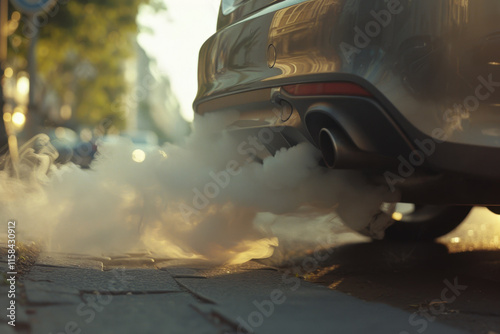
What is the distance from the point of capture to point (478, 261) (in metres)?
4.39

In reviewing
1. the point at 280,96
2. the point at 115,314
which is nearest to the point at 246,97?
the point at 280,96

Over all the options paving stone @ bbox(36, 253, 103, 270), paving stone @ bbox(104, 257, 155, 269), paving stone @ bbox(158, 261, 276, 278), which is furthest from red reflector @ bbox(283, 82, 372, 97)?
paving stone @ bbox(36, 253, 103, 270)

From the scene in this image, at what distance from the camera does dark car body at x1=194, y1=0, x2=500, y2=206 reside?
279 centimetres

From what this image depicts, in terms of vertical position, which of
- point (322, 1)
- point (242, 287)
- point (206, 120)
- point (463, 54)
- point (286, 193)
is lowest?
point (242, 287)

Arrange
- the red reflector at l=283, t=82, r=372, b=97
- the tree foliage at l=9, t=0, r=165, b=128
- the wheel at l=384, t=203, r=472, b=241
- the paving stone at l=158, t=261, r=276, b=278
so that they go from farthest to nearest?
the tree foliage at l=9, t=0, r=165, b=128, the wheel at l=384, t=203, r=472, b=241, the paving stone at l=158, t=261, r=276, b=278, the red reflector at l=283, t=82, r=372, b=97

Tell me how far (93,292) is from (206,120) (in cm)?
159

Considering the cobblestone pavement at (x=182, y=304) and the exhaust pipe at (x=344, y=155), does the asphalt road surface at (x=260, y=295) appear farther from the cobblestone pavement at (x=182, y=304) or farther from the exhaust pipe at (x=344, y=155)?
the exhaust pipe at (x=344, y=155)

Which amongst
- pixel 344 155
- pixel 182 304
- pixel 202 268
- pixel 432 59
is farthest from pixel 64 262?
pixel 432 59

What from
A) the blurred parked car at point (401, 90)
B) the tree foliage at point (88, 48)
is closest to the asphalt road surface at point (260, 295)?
the blurred parked car at point (401, 90)

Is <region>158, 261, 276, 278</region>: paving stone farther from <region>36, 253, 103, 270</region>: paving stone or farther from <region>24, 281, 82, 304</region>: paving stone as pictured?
<region>24, 281, 82, 304</region>: paving stone

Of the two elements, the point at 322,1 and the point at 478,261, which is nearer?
the point at 322,1

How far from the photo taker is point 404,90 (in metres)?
2.80

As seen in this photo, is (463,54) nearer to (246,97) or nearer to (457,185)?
(457,185)

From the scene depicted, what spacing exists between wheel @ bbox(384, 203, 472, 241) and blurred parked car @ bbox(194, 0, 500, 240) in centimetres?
177
